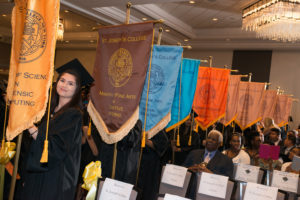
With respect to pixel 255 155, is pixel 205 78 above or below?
above

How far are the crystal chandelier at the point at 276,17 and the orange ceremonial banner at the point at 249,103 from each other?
51.7 inches

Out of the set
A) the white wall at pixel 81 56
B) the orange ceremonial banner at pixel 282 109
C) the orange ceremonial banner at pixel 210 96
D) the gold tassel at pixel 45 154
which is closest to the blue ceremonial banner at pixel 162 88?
the gold tassel at pixel 45 154

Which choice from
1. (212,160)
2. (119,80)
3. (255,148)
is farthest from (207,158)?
(119,80)

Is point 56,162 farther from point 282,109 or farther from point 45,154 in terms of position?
point 282,109

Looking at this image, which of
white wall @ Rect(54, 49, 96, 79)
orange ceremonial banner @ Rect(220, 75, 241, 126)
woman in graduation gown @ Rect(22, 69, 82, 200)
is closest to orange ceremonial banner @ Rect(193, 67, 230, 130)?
orange ceremonial banner @ Rect(220, 75, 241, 126)

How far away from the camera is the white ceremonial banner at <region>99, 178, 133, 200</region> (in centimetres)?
219

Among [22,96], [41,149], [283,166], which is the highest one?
[22,96]

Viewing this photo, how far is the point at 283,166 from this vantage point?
4746mm

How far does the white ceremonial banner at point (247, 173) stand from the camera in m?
3.86

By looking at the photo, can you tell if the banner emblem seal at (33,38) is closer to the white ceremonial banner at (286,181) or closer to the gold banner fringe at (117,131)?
the gold banner fringe at (117,131)

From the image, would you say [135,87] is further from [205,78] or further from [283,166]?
[205,78]

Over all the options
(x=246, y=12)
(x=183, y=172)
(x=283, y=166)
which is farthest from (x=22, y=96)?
(x=246, y=12)

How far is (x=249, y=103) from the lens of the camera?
26.2 feet

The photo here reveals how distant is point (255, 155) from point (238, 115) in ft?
9.11
